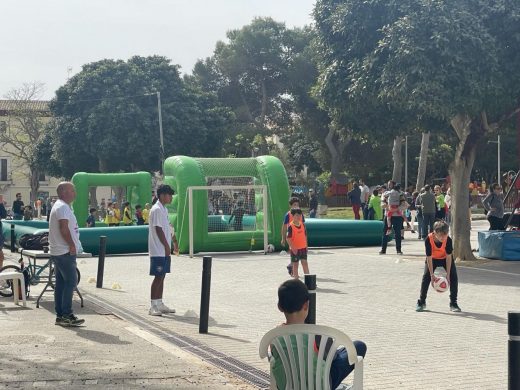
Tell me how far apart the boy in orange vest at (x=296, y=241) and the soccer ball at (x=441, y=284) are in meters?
3.95

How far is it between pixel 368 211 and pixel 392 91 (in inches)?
545

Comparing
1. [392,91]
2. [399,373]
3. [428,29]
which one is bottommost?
[399,373]

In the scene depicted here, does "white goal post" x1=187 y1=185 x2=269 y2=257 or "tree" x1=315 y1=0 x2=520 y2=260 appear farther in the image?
"white goal post" x1=187 y1=185 x2=269 y2=257

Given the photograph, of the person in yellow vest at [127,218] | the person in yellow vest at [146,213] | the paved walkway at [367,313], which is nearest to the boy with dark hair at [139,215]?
the person in yellow vest at [146,213]

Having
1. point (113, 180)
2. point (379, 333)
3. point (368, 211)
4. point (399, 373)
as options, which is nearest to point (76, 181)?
point (113, 180)

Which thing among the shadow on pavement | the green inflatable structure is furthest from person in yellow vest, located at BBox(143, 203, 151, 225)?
the shadow on pavement

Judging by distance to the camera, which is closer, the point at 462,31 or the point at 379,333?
the point at 379,333

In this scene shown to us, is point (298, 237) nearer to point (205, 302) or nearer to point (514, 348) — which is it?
point (205, 302)

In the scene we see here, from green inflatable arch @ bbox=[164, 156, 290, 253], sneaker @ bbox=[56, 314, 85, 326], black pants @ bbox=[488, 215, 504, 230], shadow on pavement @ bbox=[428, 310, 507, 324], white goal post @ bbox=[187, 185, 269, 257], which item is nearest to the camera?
sneaker @ bbox=[56, 314, 85, 326]

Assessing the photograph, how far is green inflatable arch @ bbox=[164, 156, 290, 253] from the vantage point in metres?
25.6

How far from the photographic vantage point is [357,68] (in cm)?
2098

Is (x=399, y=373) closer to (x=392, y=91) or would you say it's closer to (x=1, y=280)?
(x=1, y=280)

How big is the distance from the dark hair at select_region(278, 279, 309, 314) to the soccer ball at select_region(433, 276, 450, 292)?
7.44 metres

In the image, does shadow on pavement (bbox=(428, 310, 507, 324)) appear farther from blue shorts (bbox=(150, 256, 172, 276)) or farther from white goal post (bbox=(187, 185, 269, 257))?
white goal post (bbox=(187, 185, 269, 257))
